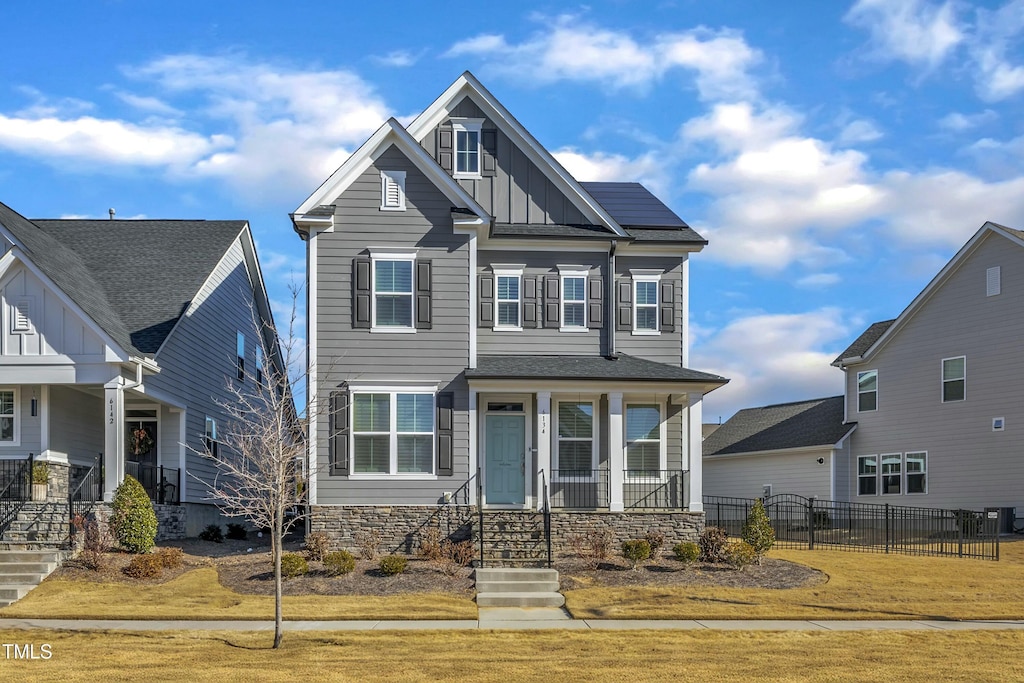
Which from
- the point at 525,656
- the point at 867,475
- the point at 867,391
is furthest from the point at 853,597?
the point at 867,391

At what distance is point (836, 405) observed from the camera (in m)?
39.0

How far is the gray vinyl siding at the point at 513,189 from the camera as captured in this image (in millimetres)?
26234

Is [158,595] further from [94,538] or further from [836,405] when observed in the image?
[836,405]

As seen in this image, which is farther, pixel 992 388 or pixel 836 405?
pixel 836 405

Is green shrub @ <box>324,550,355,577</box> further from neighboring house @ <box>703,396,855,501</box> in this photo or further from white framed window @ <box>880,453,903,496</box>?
white framed window @ <box>880,453,903,496</box>

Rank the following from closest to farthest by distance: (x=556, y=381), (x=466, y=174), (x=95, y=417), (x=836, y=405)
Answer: (x=556, y=381) < (x=466, y=174) < (x=95, y=417) < (x=836, y=405)

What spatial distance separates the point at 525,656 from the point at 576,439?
1113cm

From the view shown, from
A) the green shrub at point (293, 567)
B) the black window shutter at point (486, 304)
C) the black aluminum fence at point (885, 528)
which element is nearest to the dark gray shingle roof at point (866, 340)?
the black aluminum fence at point (885, 528)

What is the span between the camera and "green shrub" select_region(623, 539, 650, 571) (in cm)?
2162

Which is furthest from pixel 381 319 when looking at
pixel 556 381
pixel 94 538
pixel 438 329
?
pixel 94 538

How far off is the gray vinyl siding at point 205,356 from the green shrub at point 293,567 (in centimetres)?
696

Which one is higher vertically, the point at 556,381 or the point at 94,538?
the point at 556,381

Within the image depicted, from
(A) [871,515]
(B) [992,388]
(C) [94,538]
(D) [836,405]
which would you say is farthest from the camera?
(D) [836,405]

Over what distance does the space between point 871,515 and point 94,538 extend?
2320 cm
